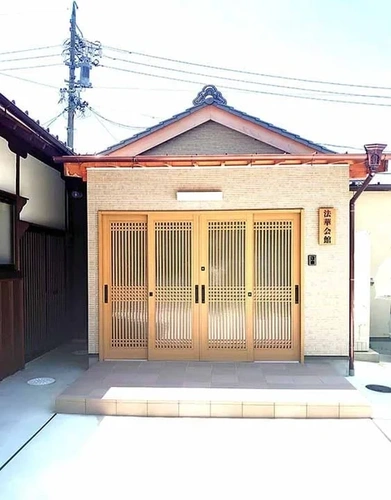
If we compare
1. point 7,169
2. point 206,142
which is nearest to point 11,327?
point 7,169

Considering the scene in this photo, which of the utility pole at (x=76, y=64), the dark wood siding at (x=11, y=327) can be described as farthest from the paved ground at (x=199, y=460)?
the utility pole at (x=76, y=64)

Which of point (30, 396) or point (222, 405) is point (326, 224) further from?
point (30, 396)

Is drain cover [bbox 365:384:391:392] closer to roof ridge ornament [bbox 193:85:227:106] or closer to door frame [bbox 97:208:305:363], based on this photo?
door frame [bbox 97:208:305:363]

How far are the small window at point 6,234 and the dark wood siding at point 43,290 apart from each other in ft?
1.27

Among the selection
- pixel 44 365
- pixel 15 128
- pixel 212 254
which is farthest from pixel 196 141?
pixel 44 365

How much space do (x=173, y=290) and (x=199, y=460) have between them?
133 inches

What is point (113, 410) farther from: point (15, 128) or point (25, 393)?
point (15, 128)

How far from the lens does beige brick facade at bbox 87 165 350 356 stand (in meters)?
6.71

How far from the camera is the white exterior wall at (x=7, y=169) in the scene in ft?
20.4

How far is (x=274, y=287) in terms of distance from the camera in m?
6.87

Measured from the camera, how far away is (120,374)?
6074mm

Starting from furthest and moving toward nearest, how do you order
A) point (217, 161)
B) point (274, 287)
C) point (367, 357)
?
point (367, 357), point (274, 287), point (217, 161)

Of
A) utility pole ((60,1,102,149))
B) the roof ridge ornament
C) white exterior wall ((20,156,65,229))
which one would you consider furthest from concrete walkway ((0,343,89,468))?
utility pole ((60,1,102,149))

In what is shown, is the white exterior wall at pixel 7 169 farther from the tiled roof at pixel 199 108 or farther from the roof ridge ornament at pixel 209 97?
the roof ridge ornament at pixel 209 97
